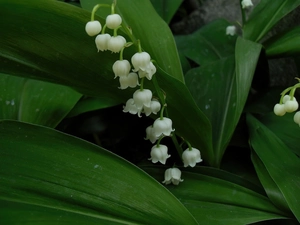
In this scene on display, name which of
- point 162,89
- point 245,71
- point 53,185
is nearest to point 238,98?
point 245,71

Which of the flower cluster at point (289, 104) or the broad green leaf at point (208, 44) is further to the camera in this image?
the broad green leaf at point (208, 44)

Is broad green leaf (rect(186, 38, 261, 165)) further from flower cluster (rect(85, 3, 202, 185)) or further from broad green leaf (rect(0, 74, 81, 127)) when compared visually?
broad green leaf (rect(0, 74, 81, 127))

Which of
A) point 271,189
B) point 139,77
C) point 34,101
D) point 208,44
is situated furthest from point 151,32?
point 208,44

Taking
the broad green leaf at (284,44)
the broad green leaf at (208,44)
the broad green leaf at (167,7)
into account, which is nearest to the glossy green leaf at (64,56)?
the broad green leaf at (284,44)

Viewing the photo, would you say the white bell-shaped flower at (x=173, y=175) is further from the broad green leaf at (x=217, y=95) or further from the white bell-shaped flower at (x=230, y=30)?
the white bell-shaped flower at (x=230, y=30)

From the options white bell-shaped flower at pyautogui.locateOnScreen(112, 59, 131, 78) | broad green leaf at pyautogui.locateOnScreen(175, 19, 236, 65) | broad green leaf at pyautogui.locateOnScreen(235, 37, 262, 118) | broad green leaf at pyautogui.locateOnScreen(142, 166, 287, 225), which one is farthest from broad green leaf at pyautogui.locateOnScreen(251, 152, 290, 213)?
broad green leaf at pyautogui.locateOnScreen(175, 19, 236, 65)

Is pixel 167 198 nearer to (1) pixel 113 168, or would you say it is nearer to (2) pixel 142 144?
(1) pixel 113 168
